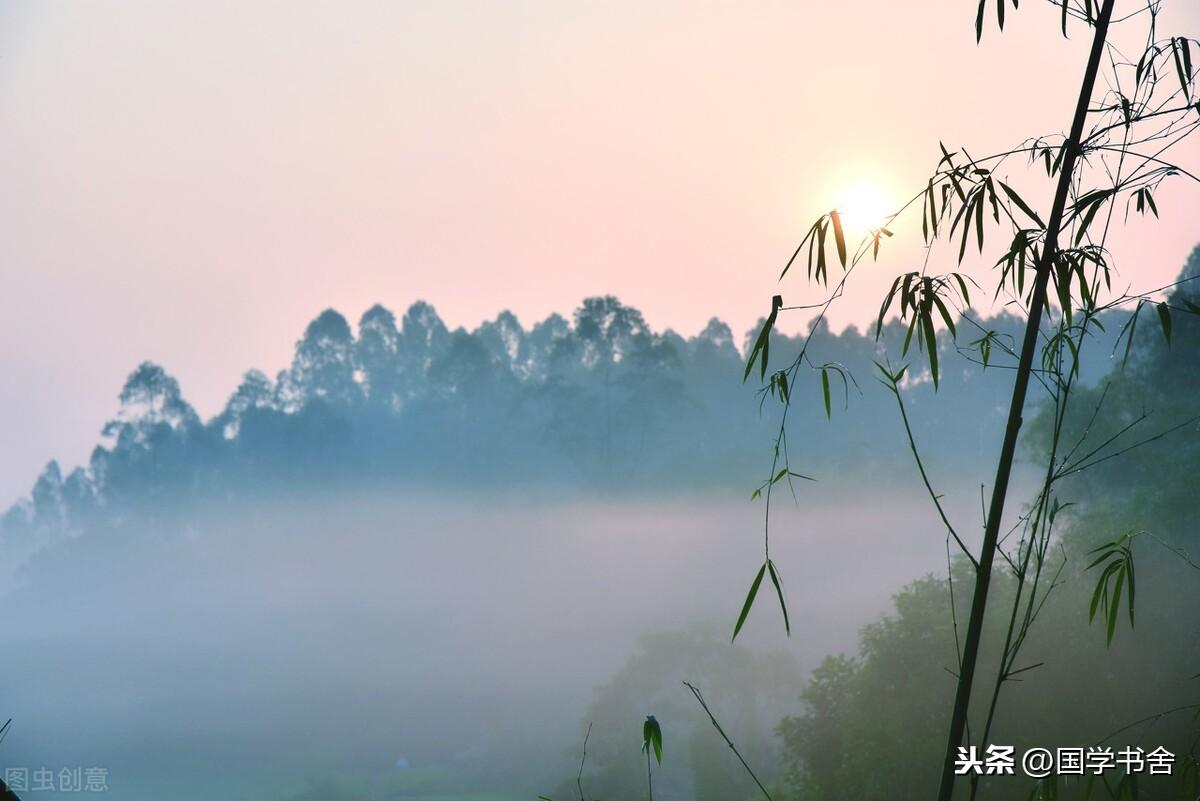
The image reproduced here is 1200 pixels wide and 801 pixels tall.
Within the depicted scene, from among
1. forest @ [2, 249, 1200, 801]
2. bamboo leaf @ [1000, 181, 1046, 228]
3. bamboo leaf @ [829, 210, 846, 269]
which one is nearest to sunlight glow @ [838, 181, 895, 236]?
bamboo leaf @ [829, 210, 846, 269]

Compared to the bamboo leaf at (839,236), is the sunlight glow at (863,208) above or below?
above

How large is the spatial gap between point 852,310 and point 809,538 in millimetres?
13148

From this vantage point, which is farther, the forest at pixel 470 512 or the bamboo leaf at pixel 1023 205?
the forest at pixel 470 512

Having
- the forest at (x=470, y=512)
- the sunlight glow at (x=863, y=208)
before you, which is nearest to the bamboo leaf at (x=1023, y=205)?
the sunlight glow at (x=863, y=208)

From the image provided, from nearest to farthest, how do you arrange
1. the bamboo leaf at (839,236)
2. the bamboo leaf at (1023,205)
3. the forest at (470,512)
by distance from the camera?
the bamboo leaf at (1023,205) < the bamboo leaf at (839,236) < the forest at (470,512)

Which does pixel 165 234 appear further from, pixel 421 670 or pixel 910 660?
pixel 910 660

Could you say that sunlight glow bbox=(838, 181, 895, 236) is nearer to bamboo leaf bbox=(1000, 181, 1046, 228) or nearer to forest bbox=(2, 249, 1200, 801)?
bamboo leaf bbox=(1000, 181, 1046, 228)

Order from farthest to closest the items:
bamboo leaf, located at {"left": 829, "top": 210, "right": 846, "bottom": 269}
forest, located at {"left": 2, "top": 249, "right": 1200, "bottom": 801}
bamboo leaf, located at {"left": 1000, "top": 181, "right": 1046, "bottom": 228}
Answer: forest, located at {"left": 2, "top": 249, "right": 1200, "bottom": 801} → bamboo leaf, located at {"left": 829, "top": 210, "right": 846, "bottom": 269} → bamboo leaf, located at {"left": 1000, "top": 181, "right": 1046, "bottom": 228}

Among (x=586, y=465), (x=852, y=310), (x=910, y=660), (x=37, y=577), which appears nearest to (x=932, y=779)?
(x=910, y=660)

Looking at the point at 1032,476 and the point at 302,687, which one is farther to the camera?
the point at 302,687

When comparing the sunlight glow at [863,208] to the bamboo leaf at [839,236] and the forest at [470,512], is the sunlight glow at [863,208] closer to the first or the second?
the bamboo leaf at [839,236]

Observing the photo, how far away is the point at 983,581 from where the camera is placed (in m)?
1.73

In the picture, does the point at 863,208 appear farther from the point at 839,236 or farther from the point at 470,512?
the point at 470,512

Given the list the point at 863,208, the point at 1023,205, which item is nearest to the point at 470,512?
the point at 863,208
